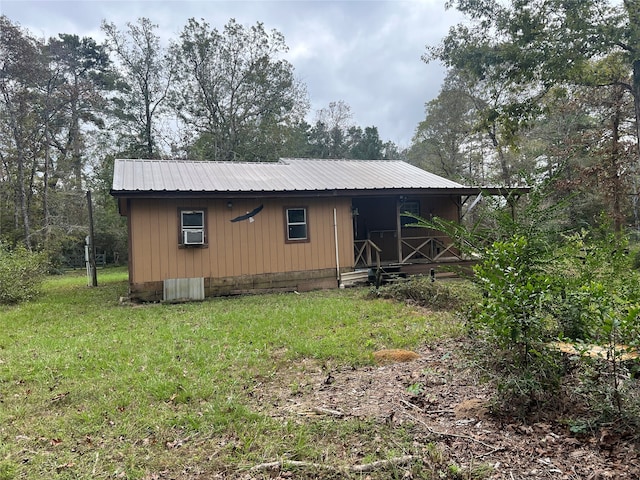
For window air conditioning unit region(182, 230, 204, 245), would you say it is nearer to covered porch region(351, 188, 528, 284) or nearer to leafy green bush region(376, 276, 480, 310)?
covered porch region(351, 188, 528, 284)

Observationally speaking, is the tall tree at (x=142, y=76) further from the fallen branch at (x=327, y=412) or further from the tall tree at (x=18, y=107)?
the fallen branch at (x=327, y=412)

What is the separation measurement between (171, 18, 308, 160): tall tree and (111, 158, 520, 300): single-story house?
13.2 meters

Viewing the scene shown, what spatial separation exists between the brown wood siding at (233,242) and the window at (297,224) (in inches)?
5.5

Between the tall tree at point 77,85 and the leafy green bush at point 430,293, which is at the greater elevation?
the tall tree at point 77,85

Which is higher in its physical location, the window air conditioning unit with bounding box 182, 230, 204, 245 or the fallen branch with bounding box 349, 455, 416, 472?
the window air conditioning unit with bounding box 182, 230, 204, 245

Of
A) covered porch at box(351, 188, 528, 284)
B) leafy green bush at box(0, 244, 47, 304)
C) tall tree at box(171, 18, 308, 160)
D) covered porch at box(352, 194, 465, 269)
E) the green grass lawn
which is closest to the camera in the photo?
the green grass lawn

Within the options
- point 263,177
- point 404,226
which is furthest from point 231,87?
point 404,226

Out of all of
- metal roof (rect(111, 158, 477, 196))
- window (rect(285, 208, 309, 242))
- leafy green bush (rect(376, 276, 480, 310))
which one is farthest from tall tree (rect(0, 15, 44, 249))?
leafy green bush (rect(376, 276, 480, 310))

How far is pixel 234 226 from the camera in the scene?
1013 centimetres

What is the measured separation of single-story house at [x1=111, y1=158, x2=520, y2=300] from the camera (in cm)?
928

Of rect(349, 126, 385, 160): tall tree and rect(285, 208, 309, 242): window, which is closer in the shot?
rect(285, 208, 309, 242): window

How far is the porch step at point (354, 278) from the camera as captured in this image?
1088 centimetres

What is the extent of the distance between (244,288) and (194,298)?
1323 millimetres

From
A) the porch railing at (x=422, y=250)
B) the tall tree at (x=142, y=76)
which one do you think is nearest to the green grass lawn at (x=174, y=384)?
the porch railing at (x=422, y=250)
